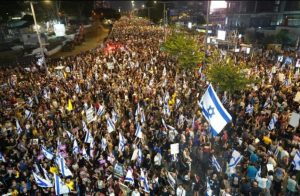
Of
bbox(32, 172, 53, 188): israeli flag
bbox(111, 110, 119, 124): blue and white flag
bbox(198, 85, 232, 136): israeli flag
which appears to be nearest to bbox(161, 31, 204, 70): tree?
bbox(111, 110, 119, 124): blue and white flag

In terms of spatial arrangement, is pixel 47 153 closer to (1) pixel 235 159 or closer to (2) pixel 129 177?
(2) pixel 129 177

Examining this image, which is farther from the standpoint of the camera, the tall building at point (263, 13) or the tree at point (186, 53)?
the tall building at point (263, 13)

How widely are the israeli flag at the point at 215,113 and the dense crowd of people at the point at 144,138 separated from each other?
2.61 m

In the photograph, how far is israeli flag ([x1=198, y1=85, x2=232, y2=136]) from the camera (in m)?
8.76

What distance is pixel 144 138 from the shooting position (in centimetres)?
1430

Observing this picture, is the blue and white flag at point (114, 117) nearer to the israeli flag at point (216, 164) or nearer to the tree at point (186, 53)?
the israeli flag at point (216, 164)

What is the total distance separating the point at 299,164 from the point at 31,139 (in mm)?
12599

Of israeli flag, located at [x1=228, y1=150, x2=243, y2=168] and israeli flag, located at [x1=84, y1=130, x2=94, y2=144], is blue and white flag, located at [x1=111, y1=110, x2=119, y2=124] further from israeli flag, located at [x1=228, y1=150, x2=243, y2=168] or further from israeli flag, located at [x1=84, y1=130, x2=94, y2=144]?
israeli flag, located at [x1=228, y1=150, x2=243, y2=168]

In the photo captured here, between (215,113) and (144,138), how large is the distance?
597 centimetres

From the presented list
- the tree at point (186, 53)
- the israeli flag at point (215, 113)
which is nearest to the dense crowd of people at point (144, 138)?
the israeli flag at point (215, 113)

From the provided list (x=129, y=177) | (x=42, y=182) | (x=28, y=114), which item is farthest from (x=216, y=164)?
(x=28, y=114)

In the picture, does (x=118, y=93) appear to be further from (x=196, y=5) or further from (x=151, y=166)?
(x=196, y=5)

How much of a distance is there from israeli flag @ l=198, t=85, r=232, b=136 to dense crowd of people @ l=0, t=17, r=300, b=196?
261 cm

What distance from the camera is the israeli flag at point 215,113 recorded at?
8.76 meters
